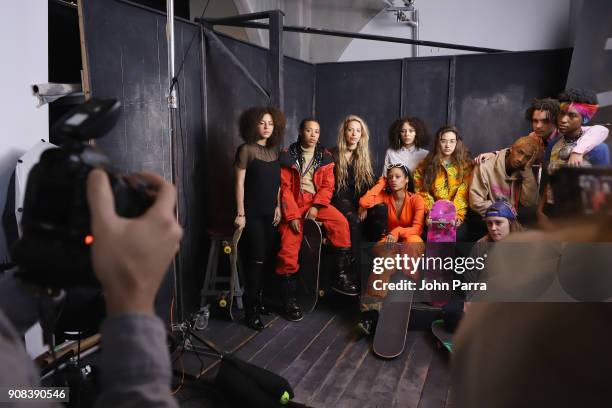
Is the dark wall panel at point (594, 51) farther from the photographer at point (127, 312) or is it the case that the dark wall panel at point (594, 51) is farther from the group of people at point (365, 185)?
the photographer at point (127, 312)

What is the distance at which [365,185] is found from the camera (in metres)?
3.91

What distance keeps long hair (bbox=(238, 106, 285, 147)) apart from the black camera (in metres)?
2.82

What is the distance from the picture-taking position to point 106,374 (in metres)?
0.50

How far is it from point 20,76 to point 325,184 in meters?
2.26

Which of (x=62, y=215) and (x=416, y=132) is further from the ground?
(x=416, y=132)

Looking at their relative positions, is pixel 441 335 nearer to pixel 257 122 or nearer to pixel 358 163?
pixel 358 163

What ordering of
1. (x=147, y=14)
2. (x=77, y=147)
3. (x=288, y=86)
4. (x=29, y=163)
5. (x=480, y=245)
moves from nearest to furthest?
(x=77, y=147) < (x=29, y=163) < (x=147, y=14) < (x=480, y=245) < (x=288, y=86)

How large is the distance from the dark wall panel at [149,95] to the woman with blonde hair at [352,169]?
1.19 meters

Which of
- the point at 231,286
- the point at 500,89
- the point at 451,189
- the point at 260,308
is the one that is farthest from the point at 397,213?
the point at 500,89

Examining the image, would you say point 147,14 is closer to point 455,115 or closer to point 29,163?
point 29,163

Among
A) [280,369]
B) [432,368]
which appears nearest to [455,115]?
[432,368]

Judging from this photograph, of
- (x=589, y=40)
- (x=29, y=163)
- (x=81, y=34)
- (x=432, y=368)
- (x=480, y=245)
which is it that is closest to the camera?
(x=29, y=163)

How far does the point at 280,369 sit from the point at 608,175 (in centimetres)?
243

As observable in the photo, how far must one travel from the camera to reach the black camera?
21.5 inches
